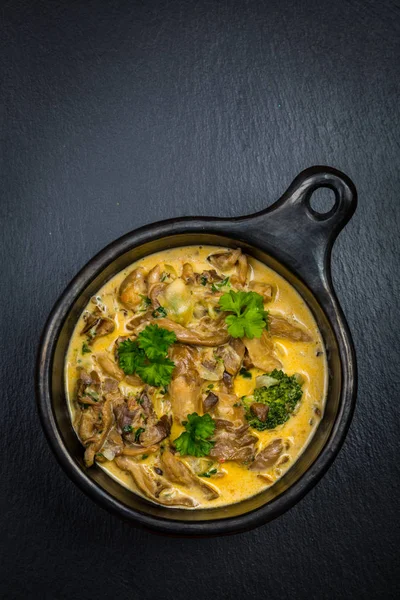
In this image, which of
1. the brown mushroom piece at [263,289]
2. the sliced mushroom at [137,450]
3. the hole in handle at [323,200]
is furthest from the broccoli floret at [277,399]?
the hole in handle at [323,200]

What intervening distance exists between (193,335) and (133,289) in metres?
0.40

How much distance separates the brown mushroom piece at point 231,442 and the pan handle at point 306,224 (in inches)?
32.6

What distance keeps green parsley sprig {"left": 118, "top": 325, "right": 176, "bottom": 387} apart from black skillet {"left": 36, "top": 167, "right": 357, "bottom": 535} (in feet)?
1.16

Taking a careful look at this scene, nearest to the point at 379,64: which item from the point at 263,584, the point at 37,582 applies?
the point at 263,584

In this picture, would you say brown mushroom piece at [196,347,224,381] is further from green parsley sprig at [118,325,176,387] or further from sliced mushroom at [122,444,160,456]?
sliced mushroom at [122,444,160,456]

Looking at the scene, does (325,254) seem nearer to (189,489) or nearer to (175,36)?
(189,489)

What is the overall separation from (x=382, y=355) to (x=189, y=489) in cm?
Answer: 136

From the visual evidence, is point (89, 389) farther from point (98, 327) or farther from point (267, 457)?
point (267, 457)

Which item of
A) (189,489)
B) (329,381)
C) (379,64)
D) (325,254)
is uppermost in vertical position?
(379,64)

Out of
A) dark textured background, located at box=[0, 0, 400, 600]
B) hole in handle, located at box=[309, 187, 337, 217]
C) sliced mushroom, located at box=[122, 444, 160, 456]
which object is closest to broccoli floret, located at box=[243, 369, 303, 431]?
sliced mushroom, located at box=[122, 444, 160, 456]

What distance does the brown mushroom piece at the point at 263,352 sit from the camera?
13.0 ft

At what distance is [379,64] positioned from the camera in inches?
183

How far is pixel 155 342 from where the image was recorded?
12.6 feet

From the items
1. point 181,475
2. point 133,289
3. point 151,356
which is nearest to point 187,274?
point 133,289
